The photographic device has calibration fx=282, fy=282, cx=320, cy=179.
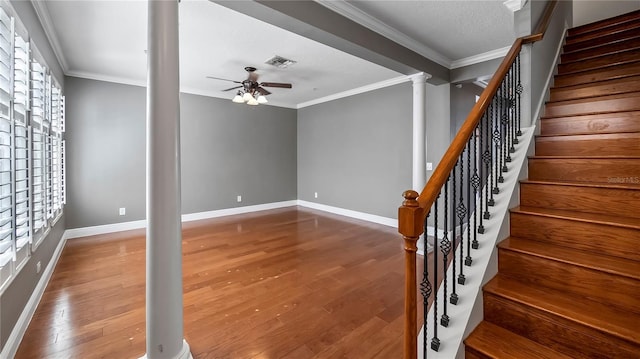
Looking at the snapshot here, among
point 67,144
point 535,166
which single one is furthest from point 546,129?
point 67,144

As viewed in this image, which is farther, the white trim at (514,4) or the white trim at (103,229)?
the white trim at (103,229)

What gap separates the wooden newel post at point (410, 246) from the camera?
1.16 m

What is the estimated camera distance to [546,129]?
7.75ft

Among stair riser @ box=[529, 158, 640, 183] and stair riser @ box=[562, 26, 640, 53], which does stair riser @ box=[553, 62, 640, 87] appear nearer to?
stair riser @ box=[562, 26, 640, 53]

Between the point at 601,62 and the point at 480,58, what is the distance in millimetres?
1349

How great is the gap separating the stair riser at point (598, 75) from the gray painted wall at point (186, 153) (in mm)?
5264

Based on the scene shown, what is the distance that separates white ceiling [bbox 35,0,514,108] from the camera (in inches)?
104

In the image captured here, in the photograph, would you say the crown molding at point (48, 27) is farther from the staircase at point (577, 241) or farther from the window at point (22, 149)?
the staircase at point (577, 241)

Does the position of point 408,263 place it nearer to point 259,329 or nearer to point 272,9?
point 259,329

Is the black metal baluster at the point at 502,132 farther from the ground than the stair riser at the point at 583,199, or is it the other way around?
the black metal baluster at the point at 502,132

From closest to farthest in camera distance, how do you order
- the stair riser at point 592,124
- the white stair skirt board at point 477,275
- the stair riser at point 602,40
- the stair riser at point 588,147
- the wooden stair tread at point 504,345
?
the wooden stair tread at point 504,345 < the white stair skirt board at point 477,275 < the stair riser at point 588,147 < the stair riser at point 592,124 < the stair riser at point 602,40

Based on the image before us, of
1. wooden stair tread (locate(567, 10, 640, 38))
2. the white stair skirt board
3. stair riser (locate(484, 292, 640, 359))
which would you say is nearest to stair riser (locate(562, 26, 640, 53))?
wooden stair tread (locate(567, 10, 640, 38))

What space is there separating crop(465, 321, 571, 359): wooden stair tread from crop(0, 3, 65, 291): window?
2694 mm

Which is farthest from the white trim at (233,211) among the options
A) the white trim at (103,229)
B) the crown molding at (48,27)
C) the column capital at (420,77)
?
the column capital at (420,77)
